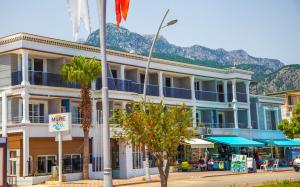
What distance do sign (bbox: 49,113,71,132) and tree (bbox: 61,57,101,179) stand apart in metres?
2.47

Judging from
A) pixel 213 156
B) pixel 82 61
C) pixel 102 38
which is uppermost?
pixel 82 61

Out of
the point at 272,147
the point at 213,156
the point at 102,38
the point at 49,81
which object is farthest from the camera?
the point at 272,147

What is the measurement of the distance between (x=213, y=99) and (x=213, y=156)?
6307mm

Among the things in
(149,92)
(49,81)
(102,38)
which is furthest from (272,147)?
(102,38)

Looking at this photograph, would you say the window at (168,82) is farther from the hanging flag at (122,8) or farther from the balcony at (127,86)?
the hanging flag at (122,8)

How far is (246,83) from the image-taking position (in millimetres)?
55094

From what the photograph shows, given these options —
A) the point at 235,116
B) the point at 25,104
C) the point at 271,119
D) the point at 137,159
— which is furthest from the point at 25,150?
the point at 271,119

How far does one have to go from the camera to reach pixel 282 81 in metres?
162

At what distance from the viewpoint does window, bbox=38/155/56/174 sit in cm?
3534

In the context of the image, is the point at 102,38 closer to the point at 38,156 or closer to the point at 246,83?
the point at 38,156

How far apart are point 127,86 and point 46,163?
10.3 meters

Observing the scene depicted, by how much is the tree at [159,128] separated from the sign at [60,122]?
15.6 meters

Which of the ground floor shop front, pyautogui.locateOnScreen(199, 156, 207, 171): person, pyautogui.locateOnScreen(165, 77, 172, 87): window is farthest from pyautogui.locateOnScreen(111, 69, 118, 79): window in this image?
pyautogui.locateOnScreen(199, 156, 207, 171): person

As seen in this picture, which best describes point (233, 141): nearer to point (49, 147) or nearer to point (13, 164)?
point (49, 147)
